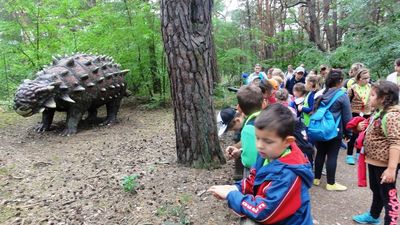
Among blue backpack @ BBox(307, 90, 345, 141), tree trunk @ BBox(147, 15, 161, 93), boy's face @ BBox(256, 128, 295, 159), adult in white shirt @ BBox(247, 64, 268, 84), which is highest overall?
tree trunk @ BBox(147, 15, 161, 93)

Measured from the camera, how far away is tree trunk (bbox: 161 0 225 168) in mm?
4906

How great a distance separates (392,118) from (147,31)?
836 centimetres

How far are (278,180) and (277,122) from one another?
14.2 inches

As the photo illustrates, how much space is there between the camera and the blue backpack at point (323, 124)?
4859mm

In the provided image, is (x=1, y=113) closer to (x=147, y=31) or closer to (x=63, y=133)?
(x=63, y=133)

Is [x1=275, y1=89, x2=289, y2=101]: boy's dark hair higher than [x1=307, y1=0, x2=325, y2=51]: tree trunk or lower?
lower

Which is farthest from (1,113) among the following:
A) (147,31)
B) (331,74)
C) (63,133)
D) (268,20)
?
(268,20)

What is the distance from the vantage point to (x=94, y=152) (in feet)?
21.2

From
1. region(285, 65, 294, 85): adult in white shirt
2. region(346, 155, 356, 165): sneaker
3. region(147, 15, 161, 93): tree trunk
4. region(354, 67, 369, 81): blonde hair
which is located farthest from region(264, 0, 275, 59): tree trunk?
region(346, 155, 356, 165): sneaker

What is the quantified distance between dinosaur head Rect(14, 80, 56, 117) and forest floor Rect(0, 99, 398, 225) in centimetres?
76

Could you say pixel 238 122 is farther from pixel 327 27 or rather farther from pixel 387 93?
pixel 327 27

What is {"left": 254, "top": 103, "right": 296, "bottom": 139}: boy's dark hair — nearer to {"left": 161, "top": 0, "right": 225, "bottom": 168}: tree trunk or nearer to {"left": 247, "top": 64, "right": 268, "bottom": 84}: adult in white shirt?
{"left": 247, "top": 64, "right": 268, "bottom": 84}: adult in white shirt

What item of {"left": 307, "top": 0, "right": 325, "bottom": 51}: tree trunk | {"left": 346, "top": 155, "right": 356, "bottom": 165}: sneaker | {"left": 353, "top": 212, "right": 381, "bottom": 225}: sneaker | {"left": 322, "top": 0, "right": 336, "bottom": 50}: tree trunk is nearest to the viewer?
{"left": 353, "top": 212, "right": 381, "bottom": 225}: sneaker

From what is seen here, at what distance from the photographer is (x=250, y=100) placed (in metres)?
3.27
